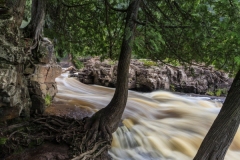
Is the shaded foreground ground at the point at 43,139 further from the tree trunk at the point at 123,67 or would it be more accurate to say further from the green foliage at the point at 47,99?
the green foliage at the point at 47,99

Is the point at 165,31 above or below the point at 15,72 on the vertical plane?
above

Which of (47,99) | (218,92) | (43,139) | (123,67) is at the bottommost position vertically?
(43,139)

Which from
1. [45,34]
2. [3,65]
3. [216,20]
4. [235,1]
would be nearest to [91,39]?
[45,34]

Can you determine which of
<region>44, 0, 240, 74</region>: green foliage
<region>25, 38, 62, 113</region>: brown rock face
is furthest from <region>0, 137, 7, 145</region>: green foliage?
<region>44, 0, 240, 74</region>: green foliage

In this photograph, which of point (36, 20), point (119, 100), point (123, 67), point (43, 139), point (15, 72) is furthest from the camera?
point (36, 20)

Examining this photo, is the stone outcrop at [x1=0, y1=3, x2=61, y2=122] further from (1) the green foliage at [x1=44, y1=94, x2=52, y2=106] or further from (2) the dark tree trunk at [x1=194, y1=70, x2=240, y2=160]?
(2) the dark tree trunk at [x1=194, y1=70, x2=240, y2=160]

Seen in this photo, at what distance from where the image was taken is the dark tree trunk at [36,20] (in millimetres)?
5555

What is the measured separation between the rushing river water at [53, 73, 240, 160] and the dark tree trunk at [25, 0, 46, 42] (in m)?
2.73

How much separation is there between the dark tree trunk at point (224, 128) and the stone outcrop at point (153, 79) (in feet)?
29.1

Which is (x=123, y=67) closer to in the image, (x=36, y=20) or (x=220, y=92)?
(x=36, y=20)

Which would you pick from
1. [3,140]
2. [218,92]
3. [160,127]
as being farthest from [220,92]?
[3,140]

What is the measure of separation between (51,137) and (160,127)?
397 cm

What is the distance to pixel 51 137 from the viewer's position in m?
4.79

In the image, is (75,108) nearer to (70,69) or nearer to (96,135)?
(96,135)
